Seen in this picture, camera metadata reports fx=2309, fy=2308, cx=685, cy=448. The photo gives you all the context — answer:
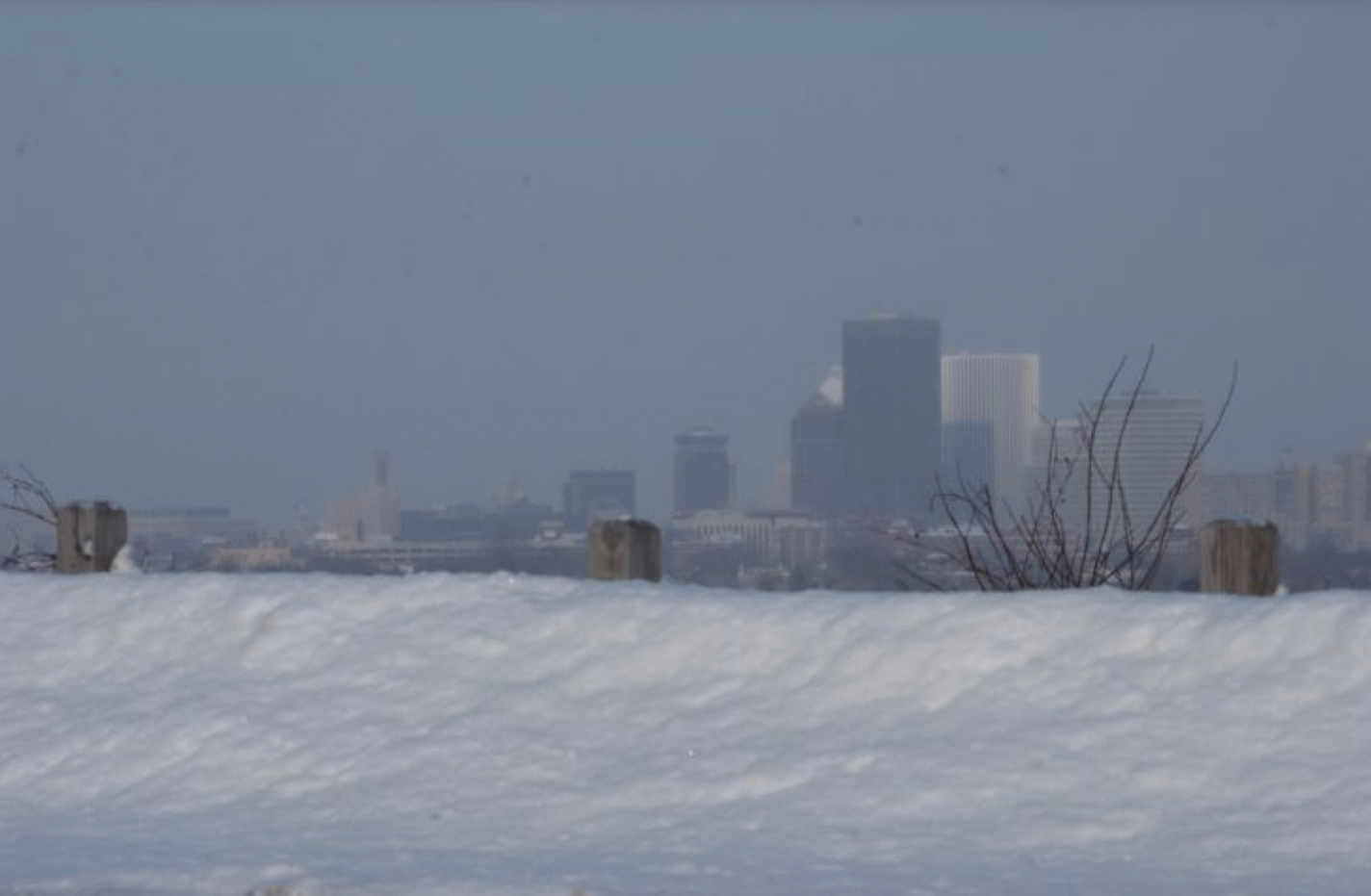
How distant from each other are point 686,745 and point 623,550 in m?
2.58

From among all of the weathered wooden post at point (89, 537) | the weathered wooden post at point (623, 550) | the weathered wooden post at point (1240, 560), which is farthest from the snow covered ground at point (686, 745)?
the weathered wooden post at point (89, 537)

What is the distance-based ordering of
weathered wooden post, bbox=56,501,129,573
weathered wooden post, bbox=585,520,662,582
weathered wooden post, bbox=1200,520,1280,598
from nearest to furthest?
weathered wooden post, bbox=1200,520,1280,598 < weathered wooden post, bbox=585,520,662,582 < weathered wooden post, bbox=56,501,129,573

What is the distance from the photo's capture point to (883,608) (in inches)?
482

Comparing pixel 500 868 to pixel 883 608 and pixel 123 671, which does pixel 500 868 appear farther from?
pixel 123 671

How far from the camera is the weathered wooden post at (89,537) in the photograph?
15789 mm

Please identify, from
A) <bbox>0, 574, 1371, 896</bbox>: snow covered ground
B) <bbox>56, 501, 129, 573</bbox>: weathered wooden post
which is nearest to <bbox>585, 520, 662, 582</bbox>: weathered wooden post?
<bbox>0, 574, 1371, 896</bbox>: snow covered ground

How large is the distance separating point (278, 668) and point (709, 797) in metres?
3.34

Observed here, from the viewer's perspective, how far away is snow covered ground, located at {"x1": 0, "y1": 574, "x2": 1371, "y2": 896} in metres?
9.87

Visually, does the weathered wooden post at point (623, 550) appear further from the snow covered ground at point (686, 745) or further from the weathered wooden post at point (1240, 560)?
the weathered wooden post at point (1240, 560)

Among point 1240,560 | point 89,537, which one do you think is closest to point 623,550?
point 1240,560

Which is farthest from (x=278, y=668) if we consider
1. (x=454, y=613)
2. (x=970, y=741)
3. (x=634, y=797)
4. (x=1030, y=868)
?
(x=1030, y=868)

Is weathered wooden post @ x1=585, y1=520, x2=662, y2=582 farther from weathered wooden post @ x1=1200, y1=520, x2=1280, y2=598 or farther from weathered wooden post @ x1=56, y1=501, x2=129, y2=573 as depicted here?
weathered wooden post @ x1=56, y1=501, x2=129, y2=573

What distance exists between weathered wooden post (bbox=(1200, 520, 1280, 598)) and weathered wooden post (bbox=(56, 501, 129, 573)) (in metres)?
7.52

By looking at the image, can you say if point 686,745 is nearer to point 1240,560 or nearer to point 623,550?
point 623,550
